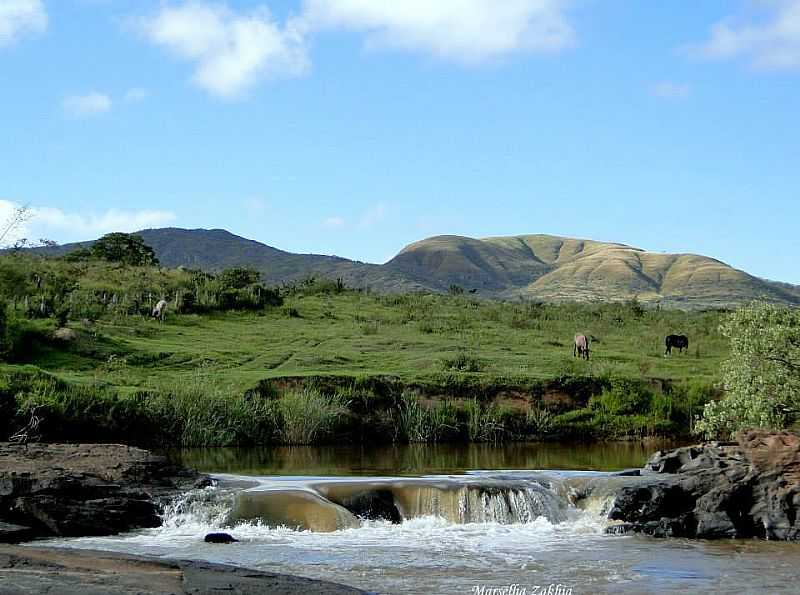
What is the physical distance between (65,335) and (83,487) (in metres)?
23.9

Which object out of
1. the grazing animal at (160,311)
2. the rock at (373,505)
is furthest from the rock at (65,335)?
the rock at (373,505)

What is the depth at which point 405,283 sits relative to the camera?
178375 mm

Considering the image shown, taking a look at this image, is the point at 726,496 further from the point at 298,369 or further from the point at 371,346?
the point at 371,346

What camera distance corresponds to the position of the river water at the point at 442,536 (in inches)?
725

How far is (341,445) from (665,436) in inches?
501

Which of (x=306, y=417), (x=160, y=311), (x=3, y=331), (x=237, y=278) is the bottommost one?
(x=306, y=417)

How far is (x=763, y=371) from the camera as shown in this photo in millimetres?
27891

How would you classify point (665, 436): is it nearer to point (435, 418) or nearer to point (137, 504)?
point (435, 418)

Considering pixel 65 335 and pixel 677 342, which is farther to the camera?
pixel 677 342

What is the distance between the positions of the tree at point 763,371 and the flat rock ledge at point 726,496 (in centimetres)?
238

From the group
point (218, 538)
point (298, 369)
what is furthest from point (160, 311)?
point (218, 538)

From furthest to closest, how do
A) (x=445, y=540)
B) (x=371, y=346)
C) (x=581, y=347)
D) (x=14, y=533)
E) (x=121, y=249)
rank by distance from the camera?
(x=121, y=249) < (x=371, y=346) < (x=581, y=347) < (x=445, y=540) < (x=14, y=533)

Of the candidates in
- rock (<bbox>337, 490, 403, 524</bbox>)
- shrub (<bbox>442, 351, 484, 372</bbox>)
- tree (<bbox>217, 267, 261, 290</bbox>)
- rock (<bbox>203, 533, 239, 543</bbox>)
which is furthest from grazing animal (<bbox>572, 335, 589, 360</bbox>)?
rock (<bbox>203, 533, 239, 543</bbox>)

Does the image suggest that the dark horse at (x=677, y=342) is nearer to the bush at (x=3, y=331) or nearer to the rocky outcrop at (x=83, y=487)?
the bush at (x=3, y=331)
